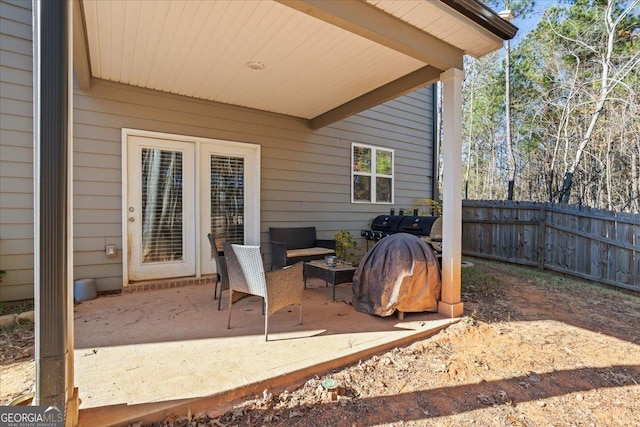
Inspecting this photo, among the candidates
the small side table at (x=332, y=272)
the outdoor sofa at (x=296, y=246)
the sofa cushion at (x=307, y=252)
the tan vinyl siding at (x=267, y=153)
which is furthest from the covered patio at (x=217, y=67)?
the sofa cushion at (x=307, y=252)

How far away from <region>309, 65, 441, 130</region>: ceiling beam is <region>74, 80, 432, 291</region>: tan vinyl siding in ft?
1.62

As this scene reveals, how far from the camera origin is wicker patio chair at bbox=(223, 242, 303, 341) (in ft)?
8.87

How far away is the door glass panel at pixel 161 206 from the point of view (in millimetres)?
4359

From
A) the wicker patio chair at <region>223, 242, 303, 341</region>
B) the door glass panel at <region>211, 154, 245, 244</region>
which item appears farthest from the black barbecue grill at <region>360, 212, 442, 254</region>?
the wicker patio chair at <region>223, 242, 303, 341</region>

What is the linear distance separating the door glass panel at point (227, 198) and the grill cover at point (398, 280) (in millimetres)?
2322

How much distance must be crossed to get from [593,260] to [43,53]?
23.2ft

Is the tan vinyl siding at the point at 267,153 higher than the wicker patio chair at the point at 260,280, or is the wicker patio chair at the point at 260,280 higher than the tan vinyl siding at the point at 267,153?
the tan vinyl siding at the point at 267,153

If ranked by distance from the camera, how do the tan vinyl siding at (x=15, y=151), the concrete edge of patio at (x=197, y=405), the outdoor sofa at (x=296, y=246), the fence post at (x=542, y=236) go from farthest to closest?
the fence post at (x=542, y=236) → the outdoor sofa at (x=296, y=246) → the tan vinyl siding at (x=15, y=151) → the concrete edge of patio at (x=197, y=405)

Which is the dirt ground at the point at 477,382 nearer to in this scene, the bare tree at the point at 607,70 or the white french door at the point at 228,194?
the white french door at the point at 228,194

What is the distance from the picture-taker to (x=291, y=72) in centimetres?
383

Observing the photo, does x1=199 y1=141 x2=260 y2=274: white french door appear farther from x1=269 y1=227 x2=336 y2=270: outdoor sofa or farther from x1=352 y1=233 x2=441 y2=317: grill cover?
x1=352 y1=233 x2=441 y2=317: grill cover

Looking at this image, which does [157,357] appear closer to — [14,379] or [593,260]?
[14,379]

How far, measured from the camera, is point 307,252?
16.3 ft

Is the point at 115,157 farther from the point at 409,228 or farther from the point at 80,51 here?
the point at 409,228
